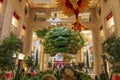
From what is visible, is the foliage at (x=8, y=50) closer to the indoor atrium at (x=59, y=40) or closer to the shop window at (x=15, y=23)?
the indoor atrium at (x=59, y=40)

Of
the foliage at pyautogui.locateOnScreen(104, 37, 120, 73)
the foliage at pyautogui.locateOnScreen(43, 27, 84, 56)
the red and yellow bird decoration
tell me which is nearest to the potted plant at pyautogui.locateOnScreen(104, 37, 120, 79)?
the foliage at pyautogui.locateOnScreen(104, 37, 120, 73)

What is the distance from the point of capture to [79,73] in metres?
2.47

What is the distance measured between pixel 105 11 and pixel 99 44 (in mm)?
3358

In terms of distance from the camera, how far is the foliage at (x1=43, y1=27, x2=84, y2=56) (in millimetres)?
2381

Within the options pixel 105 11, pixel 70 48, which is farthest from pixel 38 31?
pixel 105 11

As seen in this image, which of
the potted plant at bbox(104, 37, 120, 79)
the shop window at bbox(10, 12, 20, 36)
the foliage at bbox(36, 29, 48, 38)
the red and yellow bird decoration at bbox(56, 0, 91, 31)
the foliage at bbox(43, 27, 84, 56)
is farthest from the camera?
the shop window at bbox(10, 12, 20, 36)

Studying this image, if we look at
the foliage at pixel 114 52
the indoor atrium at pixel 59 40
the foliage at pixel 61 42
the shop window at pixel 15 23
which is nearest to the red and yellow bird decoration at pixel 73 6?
the indoor atrium at pixel 59 40

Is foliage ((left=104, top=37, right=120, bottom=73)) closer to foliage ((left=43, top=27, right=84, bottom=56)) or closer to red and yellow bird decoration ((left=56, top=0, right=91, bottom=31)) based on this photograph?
red and yellow bird decoration ((left=56, top=0, right=91, bottom=31))

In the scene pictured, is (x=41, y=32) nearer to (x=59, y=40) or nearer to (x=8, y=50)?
(x=59, y=40)

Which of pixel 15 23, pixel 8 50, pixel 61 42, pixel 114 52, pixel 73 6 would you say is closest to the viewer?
pixel 61 42

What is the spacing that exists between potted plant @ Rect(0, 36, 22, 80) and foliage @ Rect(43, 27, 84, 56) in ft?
14.6

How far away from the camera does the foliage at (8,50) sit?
687 cm

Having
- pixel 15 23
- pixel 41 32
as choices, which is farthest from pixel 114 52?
pixel 15 23

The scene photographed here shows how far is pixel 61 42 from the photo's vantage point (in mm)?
2383
